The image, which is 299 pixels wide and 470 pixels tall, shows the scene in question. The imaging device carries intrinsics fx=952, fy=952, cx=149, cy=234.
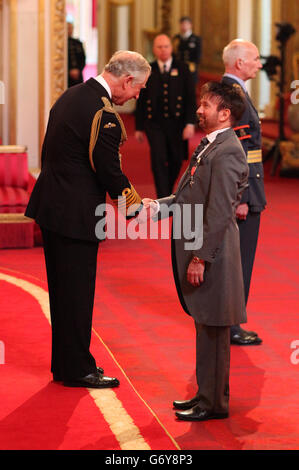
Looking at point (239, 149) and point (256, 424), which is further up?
point (239, 149)

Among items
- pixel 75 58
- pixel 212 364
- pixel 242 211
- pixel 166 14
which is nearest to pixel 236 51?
pixel 242 211

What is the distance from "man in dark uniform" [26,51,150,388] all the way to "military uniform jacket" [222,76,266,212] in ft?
3.61

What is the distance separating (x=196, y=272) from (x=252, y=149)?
1513 mm

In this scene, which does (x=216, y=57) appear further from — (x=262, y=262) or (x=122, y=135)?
(x=122, y=135)

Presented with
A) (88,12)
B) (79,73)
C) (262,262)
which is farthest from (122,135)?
(88,12)

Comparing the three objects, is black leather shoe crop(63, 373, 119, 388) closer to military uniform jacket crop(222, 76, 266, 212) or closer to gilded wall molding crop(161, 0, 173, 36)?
military uniform jacket crop(222, 76, 266, 212)

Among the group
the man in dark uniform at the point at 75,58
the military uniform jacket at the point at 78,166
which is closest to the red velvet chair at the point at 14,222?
the military uniform jacket at the point at 78,166

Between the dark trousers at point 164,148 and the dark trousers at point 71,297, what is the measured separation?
5.00 meters

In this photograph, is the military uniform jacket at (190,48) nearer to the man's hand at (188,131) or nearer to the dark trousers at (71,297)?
the man's hand at (188,131)

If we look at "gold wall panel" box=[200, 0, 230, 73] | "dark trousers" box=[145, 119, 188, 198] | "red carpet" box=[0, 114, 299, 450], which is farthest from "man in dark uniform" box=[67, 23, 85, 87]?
"gold wall panel" box=[200, 0, 230, 73]

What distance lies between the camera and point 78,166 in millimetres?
4371

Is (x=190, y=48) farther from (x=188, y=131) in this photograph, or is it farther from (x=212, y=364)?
(x=212, y=364)

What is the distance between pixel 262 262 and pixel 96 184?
339cm
